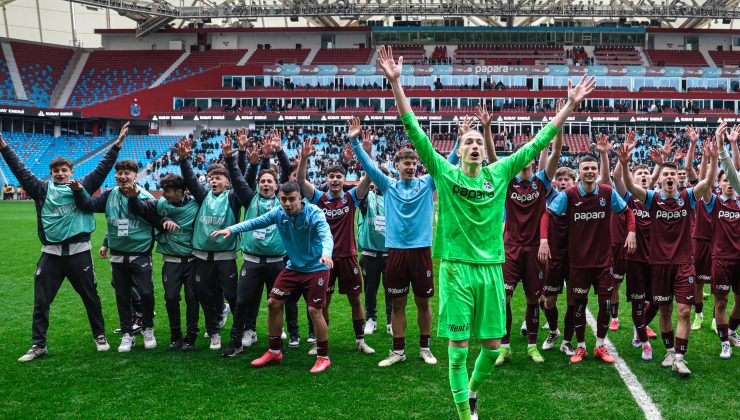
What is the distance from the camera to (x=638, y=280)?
22.6 feet

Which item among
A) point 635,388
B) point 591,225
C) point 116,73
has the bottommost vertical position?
point 635,388

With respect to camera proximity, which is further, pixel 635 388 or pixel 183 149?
pixel 183 149

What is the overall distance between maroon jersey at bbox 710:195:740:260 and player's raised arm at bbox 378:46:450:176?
4182mm

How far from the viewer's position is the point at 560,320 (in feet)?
29.3

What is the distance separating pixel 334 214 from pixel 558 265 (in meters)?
2.63

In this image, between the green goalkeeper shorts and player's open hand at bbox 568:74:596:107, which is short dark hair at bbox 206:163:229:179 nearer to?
the green goalkeeper shorts

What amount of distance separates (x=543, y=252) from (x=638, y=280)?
1242 mm

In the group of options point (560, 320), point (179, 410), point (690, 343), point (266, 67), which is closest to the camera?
point (179, 410)

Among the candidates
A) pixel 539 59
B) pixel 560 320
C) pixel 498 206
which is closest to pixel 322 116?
pixel 539 59

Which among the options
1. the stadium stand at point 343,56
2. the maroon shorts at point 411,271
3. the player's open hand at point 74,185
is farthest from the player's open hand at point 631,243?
the stadium stand at point 343,56

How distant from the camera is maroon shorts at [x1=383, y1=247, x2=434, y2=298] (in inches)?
258

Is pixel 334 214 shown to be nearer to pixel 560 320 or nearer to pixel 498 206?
pixel 498 206

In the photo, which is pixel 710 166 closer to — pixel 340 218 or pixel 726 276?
pixel 726 276

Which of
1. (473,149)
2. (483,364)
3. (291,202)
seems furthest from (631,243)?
(291,202)
